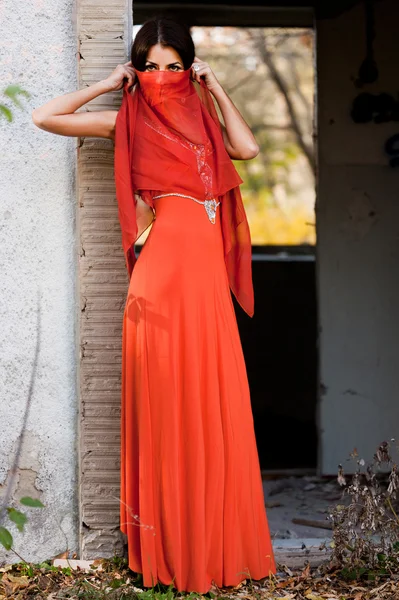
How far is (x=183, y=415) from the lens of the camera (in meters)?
3.69

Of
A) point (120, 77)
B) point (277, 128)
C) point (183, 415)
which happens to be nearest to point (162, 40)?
point (120, 77)

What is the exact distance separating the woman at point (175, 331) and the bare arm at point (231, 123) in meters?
0.02

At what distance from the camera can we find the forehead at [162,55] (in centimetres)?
362

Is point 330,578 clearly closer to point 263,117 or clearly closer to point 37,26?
point 37,26

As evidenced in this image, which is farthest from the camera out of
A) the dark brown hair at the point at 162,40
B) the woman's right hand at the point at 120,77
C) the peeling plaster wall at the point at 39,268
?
the peeling plaster wall at the point at 39,268

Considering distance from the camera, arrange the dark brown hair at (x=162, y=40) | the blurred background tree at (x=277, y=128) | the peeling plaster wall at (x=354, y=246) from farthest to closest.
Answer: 1. the blurred background tree at (x=277, y=128)
2. the peeling plaster wall at (x=354, y=246)
3. the dark brown hair at (x=162, y=40)

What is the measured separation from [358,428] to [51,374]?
9.34 ft

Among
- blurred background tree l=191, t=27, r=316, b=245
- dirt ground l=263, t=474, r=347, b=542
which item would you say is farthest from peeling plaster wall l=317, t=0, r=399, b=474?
blurred background tree l=191, t=27, r=316, b=245

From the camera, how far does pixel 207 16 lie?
7316mm

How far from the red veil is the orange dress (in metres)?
0.09

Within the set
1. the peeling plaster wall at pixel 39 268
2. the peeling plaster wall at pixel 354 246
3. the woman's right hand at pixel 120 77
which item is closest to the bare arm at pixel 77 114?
the woman's right hand at pixel 120 77

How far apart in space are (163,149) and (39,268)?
792mm

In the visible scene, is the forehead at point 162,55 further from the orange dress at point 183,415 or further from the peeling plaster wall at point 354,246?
the peeling plaster wall at point 354,246

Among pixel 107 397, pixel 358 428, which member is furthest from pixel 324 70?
pixel 107 397
